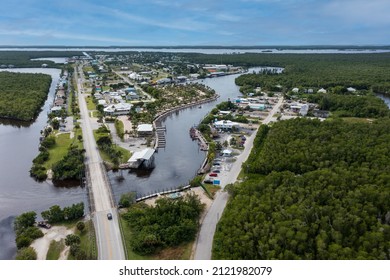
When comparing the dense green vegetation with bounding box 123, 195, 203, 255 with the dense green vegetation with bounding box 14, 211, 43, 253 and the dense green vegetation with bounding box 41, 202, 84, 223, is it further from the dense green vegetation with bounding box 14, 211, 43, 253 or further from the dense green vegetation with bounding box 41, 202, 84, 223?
the dense green vegetation with bounding box 14, 211, 43, 253

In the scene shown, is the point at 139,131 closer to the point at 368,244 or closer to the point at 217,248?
the point at 217,248

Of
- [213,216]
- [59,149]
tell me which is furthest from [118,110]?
[213,216]

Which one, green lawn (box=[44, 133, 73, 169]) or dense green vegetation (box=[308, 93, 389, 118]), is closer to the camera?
green lawn (box=[44, 133, 73, 169])

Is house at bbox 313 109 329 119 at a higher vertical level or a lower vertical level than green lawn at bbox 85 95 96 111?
higher

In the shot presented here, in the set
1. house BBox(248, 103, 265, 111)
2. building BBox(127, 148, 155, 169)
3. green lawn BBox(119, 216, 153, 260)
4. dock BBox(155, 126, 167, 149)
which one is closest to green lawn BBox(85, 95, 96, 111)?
dock BBox(155, 126, 167, 149)

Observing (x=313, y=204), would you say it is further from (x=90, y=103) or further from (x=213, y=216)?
(x=90, y=103)

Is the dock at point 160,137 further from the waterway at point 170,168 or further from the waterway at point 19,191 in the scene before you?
→ the waterway at point 19,191
